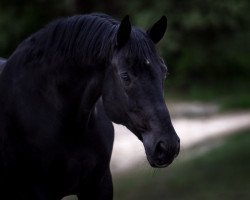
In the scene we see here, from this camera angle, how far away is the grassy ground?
1216 cm

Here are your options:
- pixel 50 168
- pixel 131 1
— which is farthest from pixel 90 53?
pixel 131 1

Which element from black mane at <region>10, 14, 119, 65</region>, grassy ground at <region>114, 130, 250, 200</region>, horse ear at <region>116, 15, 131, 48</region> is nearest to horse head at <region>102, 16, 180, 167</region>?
horse ear at <region>116, 15, 131, 48</region>

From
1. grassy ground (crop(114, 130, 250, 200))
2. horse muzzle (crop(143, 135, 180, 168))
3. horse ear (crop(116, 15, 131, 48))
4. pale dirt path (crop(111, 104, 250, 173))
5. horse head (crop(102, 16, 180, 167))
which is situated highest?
horse ear (crop(116, 15, 131, 48))

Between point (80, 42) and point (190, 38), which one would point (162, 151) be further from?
point (190, 38)

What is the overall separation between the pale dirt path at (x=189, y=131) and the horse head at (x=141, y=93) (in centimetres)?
1036

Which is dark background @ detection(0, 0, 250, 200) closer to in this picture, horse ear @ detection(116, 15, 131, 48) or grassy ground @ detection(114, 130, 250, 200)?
grassy ground @ detection(114, 130, 250, 200)

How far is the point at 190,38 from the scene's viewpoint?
18469mm

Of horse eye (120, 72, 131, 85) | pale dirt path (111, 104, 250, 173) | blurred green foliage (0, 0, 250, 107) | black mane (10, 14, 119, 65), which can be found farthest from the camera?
pale dirt path (111, 104, 250, 173)

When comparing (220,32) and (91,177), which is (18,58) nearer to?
(91,177)

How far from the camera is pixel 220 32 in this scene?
763 inches

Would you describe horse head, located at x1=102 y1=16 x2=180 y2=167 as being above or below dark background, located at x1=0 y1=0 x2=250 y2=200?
above

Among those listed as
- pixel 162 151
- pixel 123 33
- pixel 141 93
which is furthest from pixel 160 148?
pixel 123 33

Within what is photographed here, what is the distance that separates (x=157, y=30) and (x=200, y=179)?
9.07m

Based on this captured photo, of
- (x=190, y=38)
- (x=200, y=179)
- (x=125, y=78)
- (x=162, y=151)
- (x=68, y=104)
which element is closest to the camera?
(x=162, y=151)
